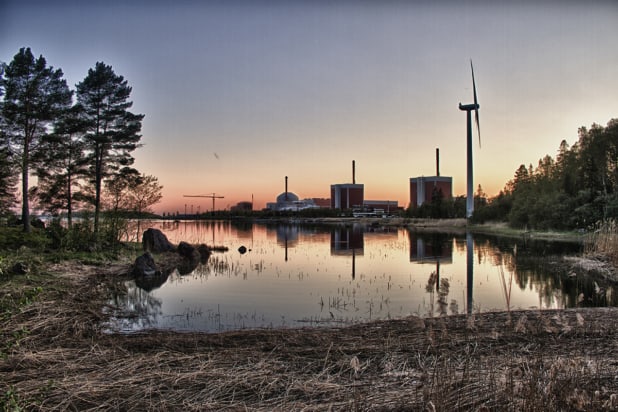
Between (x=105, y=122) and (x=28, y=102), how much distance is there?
5.16 metres

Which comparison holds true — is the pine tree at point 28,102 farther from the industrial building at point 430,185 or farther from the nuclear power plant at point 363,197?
the industrial building at point 430,185

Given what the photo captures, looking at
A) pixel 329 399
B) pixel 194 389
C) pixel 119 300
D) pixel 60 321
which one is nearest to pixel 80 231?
pixel 119 300

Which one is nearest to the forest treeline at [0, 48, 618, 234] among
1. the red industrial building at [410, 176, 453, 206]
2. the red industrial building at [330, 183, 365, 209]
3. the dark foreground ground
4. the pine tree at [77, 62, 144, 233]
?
the pine tree at [77, 62, 144, 233]

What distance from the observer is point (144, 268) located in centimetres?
1930

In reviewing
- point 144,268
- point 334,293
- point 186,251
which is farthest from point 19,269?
point 186,251

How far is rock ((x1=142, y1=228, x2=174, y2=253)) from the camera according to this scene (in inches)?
1070

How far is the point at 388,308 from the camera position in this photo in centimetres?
1277

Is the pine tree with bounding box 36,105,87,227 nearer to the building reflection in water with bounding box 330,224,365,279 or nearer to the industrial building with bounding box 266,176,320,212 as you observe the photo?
the building reflection in water with bounding box 330,224,365,279

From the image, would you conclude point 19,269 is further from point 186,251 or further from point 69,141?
point 69,141

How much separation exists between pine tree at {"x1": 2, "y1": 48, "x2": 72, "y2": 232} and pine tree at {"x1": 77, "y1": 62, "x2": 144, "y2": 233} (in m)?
2.23

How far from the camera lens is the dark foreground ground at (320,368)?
452 cm

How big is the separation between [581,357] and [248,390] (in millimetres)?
4920

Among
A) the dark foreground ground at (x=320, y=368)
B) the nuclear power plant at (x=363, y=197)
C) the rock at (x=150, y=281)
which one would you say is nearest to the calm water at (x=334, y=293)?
the rock at (x=150, y=281)

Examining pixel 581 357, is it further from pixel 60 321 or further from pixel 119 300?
pixel 119 300
